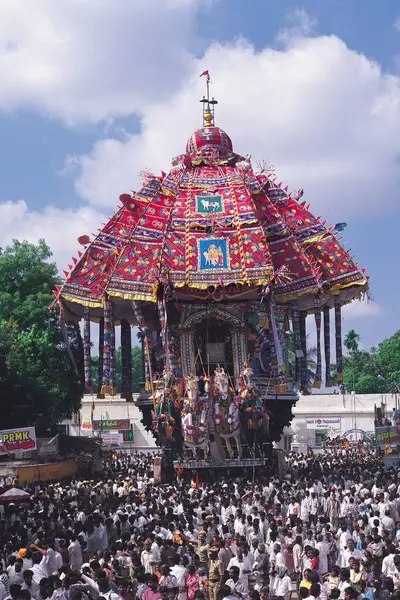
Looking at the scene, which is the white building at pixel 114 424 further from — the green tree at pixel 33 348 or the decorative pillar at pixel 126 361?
the decorative pillar at pixel 126 361

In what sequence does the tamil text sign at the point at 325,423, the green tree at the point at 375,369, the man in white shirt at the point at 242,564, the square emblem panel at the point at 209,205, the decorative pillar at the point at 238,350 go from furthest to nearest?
the green tree at the point at 375,369 < the tamil text sign at the point at 325,423 < the square emblem panel at the point at 209,205 < the decorative pillar at the point at 238,350 < the man in white shirt at the point at 242,564

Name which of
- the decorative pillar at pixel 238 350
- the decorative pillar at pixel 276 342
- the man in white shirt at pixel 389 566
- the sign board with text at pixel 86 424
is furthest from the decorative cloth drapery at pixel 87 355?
the man in white shirt at pixel 389 566

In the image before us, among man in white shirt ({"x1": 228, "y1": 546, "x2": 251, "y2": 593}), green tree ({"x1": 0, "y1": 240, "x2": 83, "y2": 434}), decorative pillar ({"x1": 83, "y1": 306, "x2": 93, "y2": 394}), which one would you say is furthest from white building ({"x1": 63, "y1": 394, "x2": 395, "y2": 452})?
man in white shirt ({"x1": 228, "y1": 546, "x2": 251, "y2": 593})

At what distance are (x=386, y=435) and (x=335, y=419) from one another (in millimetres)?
22712

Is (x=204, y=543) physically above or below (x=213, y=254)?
below

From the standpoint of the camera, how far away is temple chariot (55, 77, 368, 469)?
36219 millimetres

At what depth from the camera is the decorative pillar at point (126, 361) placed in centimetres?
4175

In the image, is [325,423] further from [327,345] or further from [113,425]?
[327,345]

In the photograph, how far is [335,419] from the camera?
58.5 m

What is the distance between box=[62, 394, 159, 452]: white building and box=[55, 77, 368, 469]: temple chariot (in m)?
16.9

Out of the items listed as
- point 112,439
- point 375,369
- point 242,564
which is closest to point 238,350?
point 112,439

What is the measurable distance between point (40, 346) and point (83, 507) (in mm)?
23404

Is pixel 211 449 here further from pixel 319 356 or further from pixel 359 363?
pixel 359 363

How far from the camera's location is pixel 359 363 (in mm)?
80688
